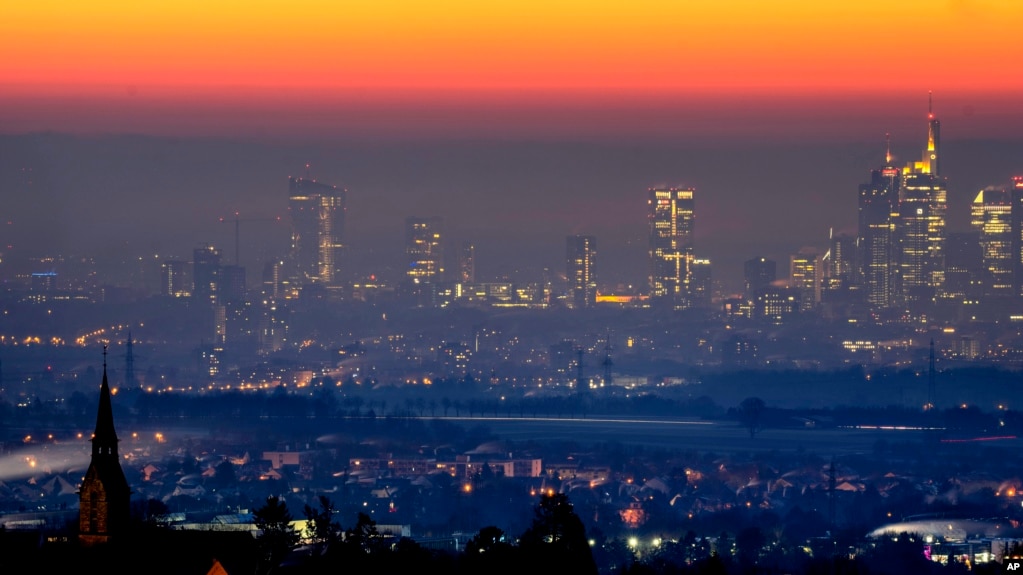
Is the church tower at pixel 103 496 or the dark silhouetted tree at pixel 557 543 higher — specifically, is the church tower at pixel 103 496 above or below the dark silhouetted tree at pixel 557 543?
above

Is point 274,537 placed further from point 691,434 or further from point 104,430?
point 691,434

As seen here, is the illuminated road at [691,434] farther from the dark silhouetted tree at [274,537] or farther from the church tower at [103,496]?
the church tower at [103,496]

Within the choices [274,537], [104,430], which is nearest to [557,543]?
[274,537]

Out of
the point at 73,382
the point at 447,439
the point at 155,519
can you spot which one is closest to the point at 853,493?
the point at 447,439

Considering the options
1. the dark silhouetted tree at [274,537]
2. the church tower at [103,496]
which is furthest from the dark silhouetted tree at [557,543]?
the church tower at [103,496]

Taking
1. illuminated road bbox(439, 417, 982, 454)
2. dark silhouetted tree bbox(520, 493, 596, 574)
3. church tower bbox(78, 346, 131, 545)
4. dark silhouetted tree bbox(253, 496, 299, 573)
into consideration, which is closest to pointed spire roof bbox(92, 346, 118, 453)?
church tower bbox(78, 346, 131, 545)

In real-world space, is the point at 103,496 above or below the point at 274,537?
above

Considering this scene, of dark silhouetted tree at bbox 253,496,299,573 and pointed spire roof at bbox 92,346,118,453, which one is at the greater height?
pointed spire roof at bbox 92,346,118,453

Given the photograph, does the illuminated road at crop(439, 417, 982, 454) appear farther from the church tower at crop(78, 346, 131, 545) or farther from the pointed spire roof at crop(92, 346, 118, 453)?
the church tower at crop(78, 346, 131, 545)
